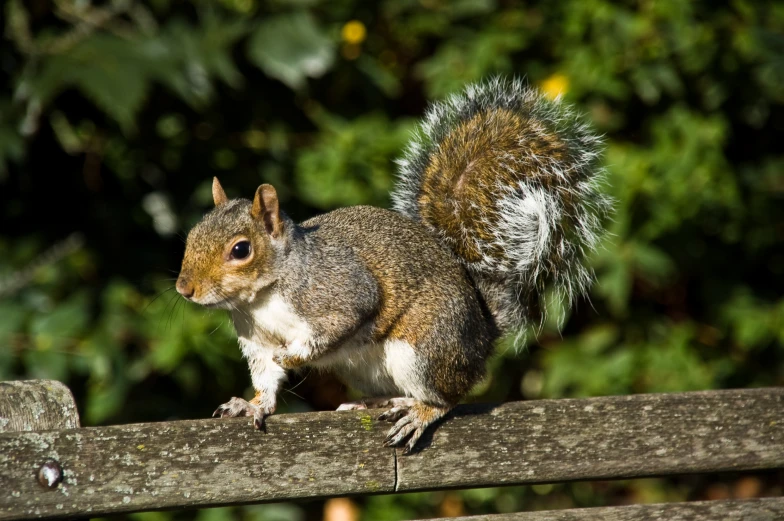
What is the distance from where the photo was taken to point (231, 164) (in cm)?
224

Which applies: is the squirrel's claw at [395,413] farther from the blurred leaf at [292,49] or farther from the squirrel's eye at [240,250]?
the blurred leaf at [292,49]

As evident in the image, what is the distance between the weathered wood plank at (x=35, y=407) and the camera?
3.52 feet

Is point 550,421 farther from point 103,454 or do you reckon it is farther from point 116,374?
point 116,374

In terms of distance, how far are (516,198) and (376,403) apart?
1.25ft

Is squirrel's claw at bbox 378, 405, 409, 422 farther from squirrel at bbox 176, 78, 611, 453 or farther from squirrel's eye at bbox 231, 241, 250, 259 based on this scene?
squirrel's eye at bbox 231, 241, 250, 259

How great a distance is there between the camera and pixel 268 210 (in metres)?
1.35

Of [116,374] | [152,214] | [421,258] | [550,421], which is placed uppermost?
[152,214]

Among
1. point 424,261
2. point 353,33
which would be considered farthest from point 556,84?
point 424,261

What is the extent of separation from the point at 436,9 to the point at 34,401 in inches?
68.4

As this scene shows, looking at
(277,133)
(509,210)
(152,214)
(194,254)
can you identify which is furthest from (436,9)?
(194,254)

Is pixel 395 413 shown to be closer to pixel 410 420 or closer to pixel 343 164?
pixel 410 420

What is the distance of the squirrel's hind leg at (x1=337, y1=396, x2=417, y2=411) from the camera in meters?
1.36

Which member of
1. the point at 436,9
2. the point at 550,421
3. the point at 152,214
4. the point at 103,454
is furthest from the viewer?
the point at 436,9

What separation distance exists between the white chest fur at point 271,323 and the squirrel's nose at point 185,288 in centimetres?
10
